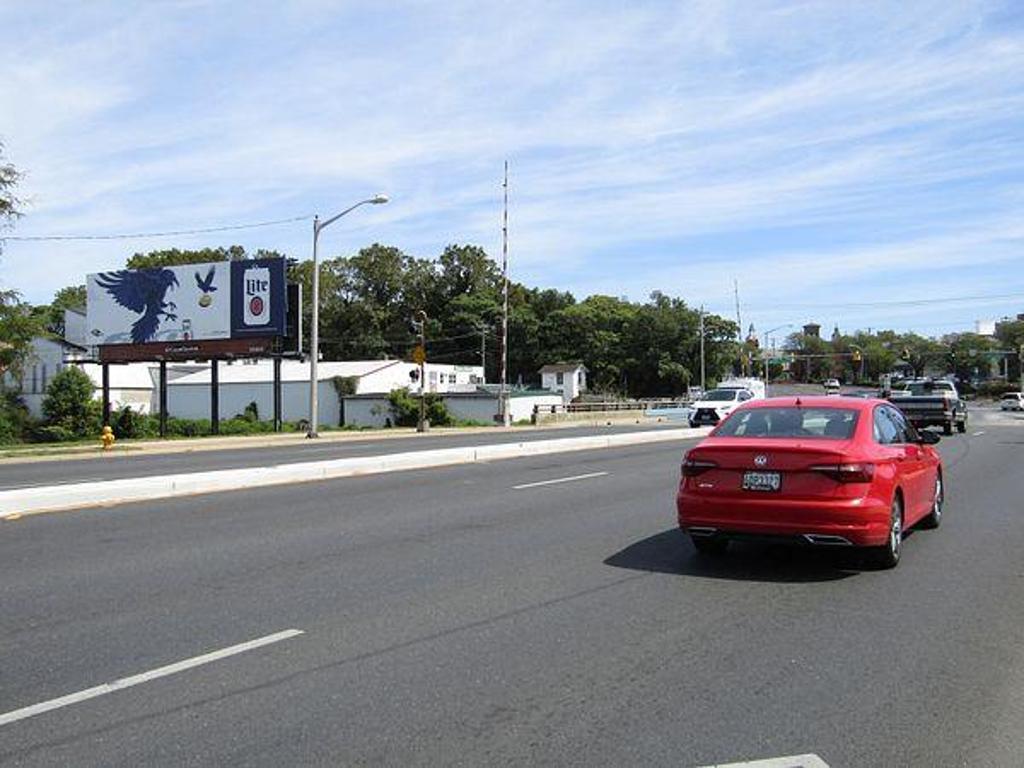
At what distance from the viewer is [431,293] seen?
374 feet

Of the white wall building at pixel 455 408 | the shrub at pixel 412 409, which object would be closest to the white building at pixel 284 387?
the white wall building at pixel 455 408

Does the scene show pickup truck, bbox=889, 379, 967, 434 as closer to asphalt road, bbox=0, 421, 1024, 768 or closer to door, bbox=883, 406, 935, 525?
door, bbox=883, 406, 935, 525

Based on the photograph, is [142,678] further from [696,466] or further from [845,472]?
[845,472]

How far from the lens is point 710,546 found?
30.1 ft

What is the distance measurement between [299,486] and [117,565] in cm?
693

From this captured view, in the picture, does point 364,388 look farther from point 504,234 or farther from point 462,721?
point 462,721

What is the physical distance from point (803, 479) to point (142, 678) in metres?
5.47

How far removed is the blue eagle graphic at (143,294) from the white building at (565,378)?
5210 cm

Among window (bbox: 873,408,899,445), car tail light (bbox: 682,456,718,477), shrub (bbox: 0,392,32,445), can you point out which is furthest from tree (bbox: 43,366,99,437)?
window (bbox: 873,408,899,445)

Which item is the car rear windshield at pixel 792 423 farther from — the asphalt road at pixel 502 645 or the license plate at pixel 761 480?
the asphalt road at pixel 502 645

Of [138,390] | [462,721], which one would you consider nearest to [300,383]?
[138,390]

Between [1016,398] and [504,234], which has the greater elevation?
[504,234]

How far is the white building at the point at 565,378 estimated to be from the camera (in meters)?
97.4

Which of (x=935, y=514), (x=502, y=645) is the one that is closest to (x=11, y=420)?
(x=935, y=514)
